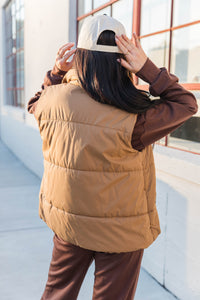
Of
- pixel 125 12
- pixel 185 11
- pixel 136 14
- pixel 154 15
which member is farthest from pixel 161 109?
pixel 125 12

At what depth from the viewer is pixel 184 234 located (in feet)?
7.78

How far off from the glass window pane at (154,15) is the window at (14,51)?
4779 mm

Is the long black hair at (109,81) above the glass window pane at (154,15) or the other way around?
the other way around

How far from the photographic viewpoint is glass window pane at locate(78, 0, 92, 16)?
4051mm

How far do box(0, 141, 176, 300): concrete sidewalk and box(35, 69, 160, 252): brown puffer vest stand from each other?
1.20m

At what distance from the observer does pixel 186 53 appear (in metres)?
2.45

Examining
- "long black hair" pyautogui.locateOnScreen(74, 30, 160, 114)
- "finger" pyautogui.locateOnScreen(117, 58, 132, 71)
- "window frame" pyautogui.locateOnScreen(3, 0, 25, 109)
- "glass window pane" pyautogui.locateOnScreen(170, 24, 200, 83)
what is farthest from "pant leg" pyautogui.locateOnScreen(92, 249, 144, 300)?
"window frame" pyautogui.locateOnScreen(3, 0, 25, 109)

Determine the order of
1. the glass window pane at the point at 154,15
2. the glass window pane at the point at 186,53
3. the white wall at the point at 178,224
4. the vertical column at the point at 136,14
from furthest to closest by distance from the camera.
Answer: the vertical column at the point at 136,14, the glass window pane at the point at 154,15, the glass window pane at the point at 186,53, the white wall at the point at 178,224

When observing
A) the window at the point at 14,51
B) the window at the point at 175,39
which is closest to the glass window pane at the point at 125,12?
the window at the point at 175,39

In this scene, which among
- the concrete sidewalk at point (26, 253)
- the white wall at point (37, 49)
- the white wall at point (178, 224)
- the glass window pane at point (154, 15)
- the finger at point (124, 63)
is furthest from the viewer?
the white wall at point (37, 49)

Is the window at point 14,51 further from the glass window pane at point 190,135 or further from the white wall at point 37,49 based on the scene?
the glass window pane at point 190,135

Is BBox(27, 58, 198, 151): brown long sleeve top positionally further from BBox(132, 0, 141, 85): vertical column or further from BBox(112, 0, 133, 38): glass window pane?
BBox(112, 0, 133, 38): glass window pane

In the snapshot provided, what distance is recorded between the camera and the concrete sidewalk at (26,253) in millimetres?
2518

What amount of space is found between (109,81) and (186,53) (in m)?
1.34
